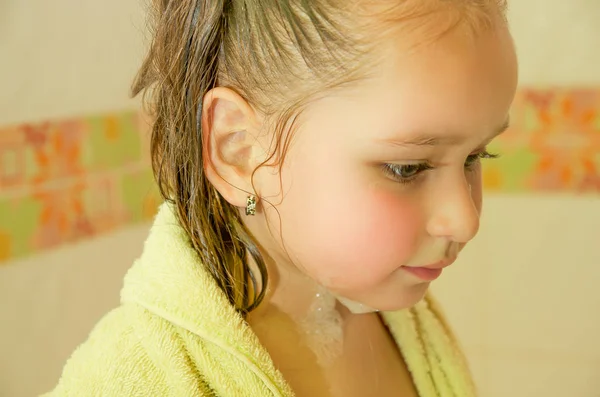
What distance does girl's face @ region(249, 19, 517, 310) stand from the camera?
1.96 ft

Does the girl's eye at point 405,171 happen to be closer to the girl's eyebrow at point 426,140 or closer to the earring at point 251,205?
the girl's eyebrow at point 426,140

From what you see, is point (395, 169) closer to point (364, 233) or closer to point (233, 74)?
point (364, 233)

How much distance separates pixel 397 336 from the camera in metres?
0.92

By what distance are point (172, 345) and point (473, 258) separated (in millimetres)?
1063

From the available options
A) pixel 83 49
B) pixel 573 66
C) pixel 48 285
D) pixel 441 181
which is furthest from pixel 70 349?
pixel 573 66

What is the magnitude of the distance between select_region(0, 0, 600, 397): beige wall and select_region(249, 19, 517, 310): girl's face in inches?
22.4

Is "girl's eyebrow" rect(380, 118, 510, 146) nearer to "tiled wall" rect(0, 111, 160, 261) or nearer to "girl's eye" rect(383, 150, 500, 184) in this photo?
"girl's eye" rect(383, 150, 500, 184)

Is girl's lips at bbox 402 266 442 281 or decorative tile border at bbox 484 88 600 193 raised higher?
girl's lips at bbox 402 266 442 281

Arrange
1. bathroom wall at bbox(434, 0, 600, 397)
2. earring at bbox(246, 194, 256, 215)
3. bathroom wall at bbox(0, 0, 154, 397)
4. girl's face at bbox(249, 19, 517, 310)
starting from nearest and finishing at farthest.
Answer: girl's face at bbox(249, 19, 517, 310) < earring at bbox(246, 194, 256, 215) < bathroom wall at bbox(0, 0, 154, 397) < bathroom wall at bbox(434, 0, 600, 397)

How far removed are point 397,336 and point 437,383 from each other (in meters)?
0.08

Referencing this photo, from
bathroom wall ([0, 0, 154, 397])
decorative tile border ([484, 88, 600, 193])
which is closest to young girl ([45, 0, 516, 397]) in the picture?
bathroom wall ([0, 0, 154, 397])

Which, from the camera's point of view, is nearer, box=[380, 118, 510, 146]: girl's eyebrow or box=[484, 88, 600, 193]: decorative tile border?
box=[380, 118, 510, 146]: girl's eyebrow

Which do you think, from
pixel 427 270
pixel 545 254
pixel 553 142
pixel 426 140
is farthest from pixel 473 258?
pixel 426 140

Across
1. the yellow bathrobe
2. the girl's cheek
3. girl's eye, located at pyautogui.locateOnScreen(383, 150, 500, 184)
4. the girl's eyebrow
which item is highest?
the girl's eyebrow
